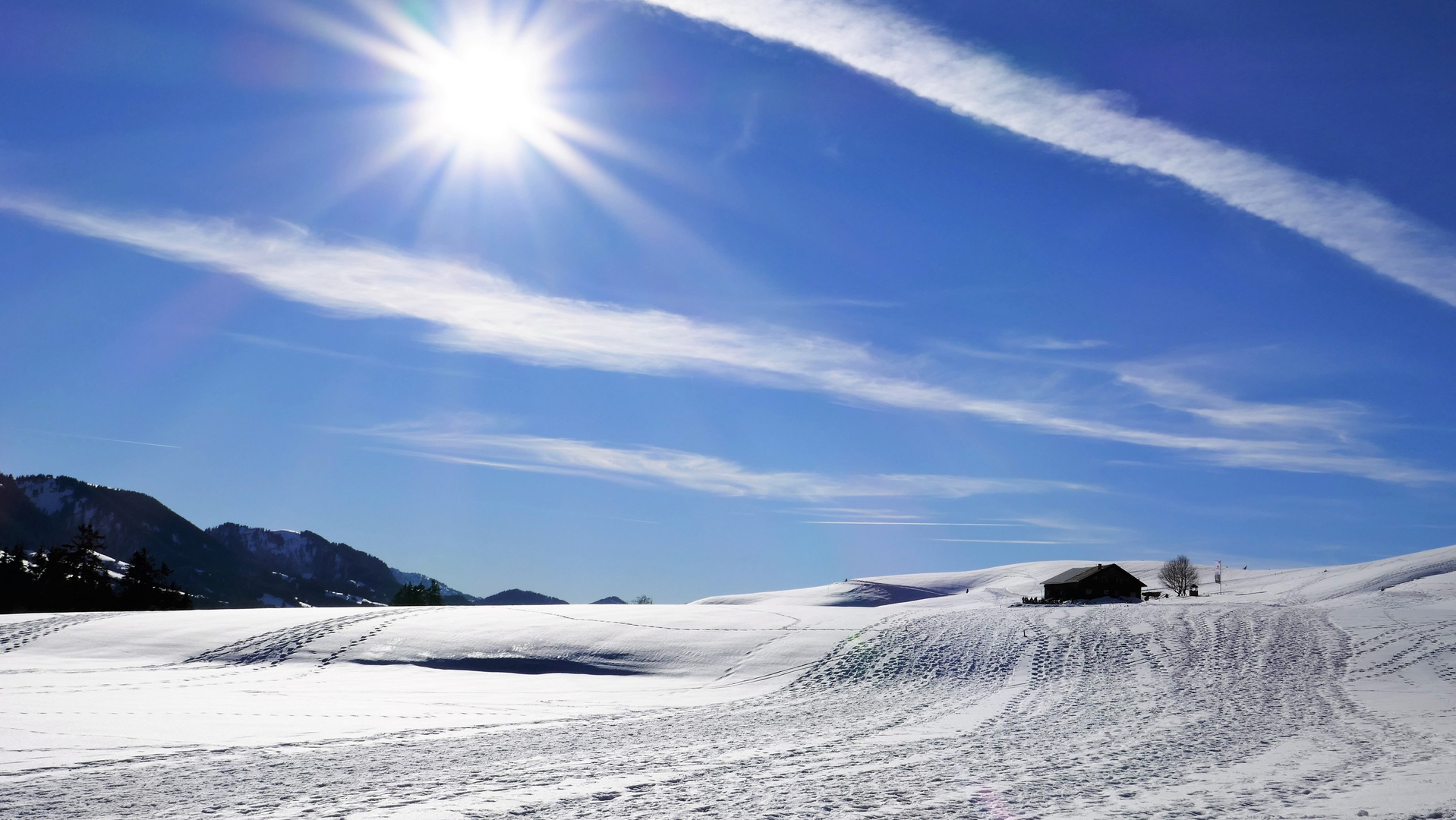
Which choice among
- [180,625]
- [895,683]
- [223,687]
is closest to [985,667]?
[895,683]

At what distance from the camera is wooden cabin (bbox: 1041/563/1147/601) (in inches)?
2346

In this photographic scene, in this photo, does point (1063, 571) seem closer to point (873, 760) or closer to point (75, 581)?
point (873, 760)

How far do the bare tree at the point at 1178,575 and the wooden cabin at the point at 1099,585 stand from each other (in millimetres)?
27959

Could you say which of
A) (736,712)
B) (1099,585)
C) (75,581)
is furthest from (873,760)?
(75,581)

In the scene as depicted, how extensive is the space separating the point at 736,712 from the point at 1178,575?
86.0 m

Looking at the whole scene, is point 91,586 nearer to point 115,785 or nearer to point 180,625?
point 180,625

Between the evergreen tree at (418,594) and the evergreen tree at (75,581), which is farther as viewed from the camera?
the evergreen tree at (418,594)

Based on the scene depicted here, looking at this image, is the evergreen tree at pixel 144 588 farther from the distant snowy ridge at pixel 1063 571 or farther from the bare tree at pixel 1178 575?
the bare tree at pixel 1178 575

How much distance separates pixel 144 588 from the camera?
210ft

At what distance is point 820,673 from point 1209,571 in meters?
91.1

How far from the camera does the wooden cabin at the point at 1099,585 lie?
5959cm

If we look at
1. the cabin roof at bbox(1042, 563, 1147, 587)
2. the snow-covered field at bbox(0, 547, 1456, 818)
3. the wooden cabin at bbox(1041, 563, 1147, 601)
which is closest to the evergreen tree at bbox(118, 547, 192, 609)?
the snow-covered field at bbox(0, 547, 1456, 818)

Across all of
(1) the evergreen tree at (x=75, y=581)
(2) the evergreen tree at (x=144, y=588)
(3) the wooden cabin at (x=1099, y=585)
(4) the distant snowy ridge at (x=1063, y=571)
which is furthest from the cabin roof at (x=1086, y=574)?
(1) the evergreen tree at (x=75, y=581)

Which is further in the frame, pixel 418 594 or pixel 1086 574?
pixel 418 594
